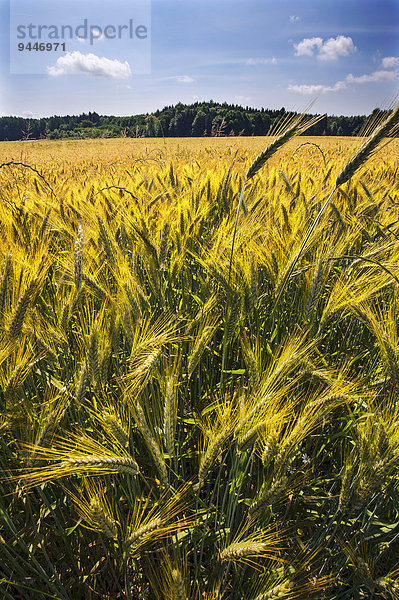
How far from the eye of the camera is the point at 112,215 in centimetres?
218

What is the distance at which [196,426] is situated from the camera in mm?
1476

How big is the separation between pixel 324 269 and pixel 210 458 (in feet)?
2.97

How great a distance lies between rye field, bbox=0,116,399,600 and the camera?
90cm

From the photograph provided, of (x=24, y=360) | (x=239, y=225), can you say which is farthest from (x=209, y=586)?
(x=239, y=225)

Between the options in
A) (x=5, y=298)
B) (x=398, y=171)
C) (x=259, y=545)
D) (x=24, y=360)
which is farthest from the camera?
(x=398, y=171)

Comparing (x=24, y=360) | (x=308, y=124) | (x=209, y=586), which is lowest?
(x=209, y=586)

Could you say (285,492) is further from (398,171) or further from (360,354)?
(398,171)

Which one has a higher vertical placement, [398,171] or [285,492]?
[398,171]

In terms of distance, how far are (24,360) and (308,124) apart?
4.42 feet

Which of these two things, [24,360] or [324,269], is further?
[324,269]

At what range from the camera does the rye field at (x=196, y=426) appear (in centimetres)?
90

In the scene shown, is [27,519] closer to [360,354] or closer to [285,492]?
[285,492]

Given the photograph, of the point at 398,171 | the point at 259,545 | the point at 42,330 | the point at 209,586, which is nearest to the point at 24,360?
the point at 42,330

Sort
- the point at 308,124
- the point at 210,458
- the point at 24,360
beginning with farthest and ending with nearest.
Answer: the point at 308,124
the point at 24,360
the point at 210,458
